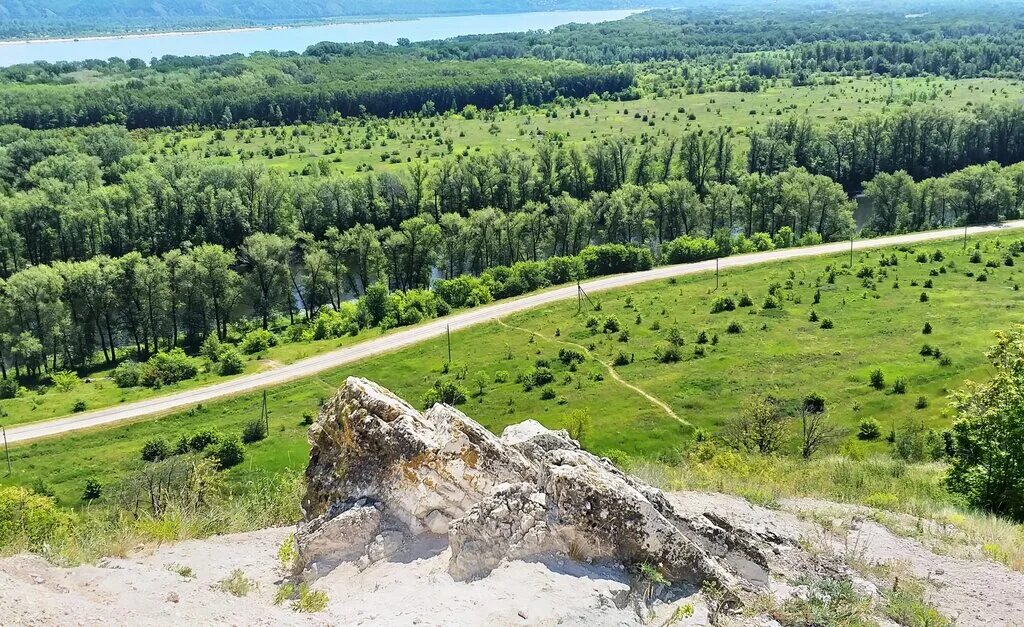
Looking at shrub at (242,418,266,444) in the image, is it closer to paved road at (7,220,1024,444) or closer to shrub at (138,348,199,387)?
paved road at (7,220,1024,444)

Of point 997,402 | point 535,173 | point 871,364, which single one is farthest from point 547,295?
point 997,402

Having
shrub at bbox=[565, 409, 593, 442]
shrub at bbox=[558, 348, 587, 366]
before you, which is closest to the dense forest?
shrub at bbox=[558, 348, 587, 366]

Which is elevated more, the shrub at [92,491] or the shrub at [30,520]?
the shrub at [30,520]

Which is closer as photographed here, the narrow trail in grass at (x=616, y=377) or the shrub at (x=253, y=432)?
the narrow trail in grass at (x=616, y=377)

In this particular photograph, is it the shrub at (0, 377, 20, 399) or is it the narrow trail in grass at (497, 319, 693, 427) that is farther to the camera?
the shrub at (0, 377, 20, 399)

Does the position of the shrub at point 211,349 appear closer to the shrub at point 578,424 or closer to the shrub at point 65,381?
the shrub at point 65,381

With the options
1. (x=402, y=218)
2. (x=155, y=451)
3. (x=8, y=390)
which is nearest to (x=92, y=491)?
(x=155, y=451)

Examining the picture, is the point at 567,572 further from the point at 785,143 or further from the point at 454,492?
A: the point at 785,143

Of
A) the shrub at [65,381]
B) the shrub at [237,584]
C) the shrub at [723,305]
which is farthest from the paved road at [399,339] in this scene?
the shrub at [237,584]
